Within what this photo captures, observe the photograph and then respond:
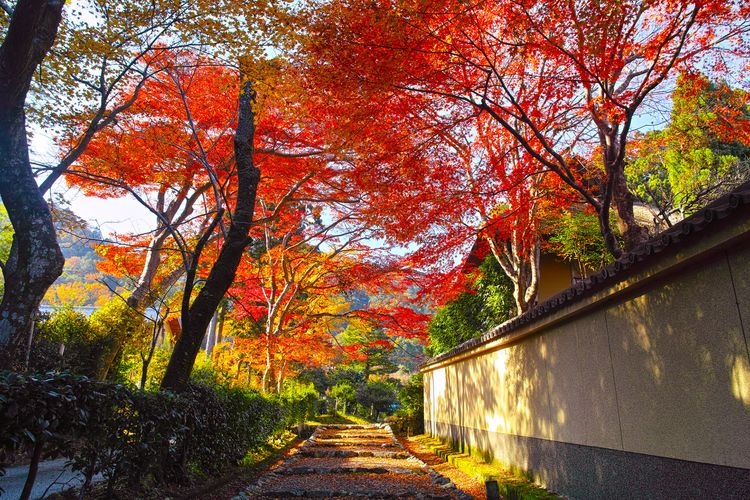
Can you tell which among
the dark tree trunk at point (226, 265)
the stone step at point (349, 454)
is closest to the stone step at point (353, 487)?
the dark tree trunk at point (226, 265)

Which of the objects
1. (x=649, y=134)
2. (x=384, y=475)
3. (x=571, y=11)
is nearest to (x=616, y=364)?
(x=571, y=11)

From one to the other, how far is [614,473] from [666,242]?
9.11ft

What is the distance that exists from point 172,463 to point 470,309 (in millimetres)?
12406

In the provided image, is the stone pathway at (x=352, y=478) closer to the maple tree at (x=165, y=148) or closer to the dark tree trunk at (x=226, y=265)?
the dark tree trunk at (x=226, y=265)

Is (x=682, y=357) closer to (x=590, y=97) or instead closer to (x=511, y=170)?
(x=590, y=97)

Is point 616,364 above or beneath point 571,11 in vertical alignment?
beneath

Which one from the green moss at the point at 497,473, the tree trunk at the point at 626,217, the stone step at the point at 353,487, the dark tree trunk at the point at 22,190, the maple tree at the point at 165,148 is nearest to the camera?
the dark tree trunk at the point at 22,190

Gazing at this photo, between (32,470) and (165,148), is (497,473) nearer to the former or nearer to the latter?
(32,470)

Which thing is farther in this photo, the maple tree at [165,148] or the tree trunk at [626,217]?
the maple tree at [165,148]

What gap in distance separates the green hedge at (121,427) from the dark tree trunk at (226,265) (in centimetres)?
40

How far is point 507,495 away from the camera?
6516 mm

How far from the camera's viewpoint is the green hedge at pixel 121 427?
3090 mm

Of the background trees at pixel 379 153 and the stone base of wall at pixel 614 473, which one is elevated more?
the background trees at pixel 379 153

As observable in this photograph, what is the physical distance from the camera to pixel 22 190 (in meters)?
4.68
